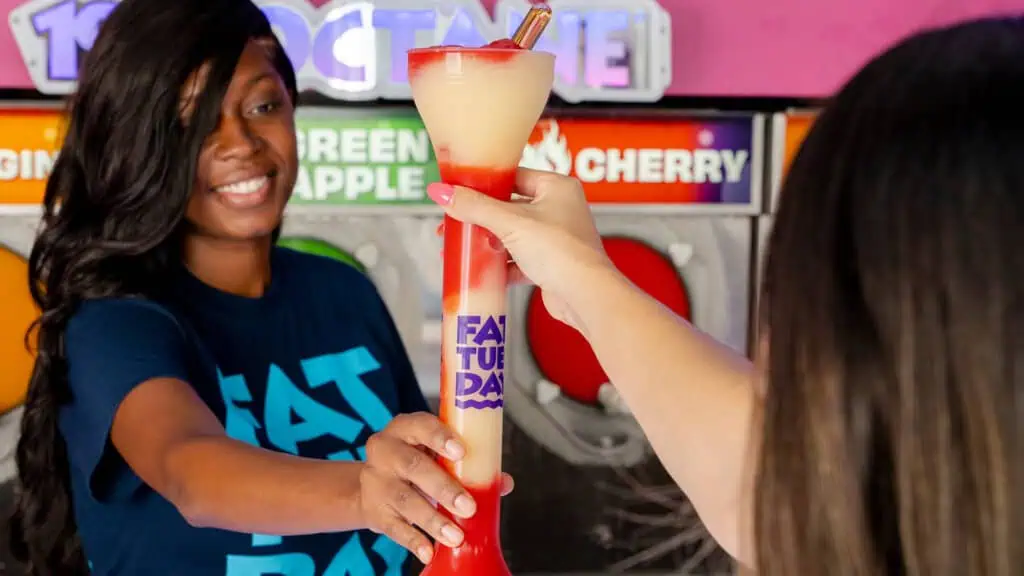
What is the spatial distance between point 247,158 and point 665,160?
1047 millimetres

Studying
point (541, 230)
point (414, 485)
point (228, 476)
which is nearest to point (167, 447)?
point (228, 476)

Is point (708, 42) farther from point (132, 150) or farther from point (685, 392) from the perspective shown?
point (685, 392)

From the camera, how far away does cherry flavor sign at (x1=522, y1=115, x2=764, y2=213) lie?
1.90 meters

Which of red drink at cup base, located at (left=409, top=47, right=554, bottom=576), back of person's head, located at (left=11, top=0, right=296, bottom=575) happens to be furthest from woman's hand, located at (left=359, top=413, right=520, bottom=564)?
back of person's head, located at (left=11, top=0, right=296, bottom=575)

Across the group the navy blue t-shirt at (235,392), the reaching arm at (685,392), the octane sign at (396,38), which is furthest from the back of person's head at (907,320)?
the octane sign at (396,38)

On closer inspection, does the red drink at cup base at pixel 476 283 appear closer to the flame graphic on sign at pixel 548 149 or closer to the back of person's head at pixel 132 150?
the back of person's head at pixel 132 150

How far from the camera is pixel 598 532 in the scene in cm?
198

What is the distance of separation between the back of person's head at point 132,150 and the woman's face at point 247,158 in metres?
0.02

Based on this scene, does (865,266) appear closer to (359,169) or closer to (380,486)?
(380,486)

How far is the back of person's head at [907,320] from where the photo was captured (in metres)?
0.44

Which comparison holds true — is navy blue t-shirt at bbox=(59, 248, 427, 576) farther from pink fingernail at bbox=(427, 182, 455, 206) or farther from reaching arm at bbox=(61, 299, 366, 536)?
pink fingernail at bbox=(427, 182, 455, 206)

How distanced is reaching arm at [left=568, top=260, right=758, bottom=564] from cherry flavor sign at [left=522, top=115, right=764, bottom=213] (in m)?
1.25

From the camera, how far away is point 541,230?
68 centimetres

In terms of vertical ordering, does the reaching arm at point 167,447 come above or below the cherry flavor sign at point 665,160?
below
